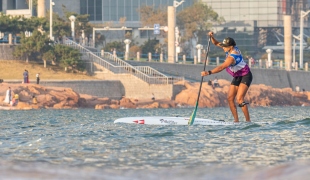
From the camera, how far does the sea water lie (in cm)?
1178

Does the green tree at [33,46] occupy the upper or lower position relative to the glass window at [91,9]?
lower

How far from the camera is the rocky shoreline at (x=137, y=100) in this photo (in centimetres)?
5425

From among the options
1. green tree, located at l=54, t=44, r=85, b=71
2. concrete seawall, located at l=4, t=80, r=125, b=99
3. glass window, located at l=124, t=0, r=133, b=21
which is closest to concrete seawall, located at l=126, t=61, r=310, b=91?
green tree, located at l=54, t=44, r=85, b=71

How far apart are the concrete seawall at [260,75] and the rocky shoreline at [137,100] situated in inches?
201

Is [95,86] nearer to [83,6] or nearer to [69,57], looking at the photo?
[69,57]

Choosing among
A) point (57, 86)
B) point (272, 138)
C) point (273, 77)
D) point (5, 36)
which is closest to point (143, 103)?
point (57, 86)

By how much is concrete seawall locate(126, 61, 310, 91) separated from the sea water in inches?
2078

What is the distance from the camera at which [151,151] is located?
14961 millimetres

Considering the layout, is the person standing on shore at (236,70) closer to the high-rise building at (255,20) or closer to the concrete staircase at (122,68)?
the concrete staircase at (122,68)

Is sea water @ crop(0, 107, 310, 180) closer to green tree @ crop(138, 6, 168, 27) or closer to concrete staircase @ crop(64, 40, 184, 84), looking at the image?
concrete staircase @ crop(64, 40, 184, 84)

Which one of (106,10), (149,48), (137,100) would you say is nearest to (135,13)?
(106,10)

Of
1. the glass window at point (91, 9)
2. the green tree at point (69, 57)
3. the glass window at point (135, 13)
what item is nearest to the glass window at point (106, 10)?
the glass window at point (91, 9)

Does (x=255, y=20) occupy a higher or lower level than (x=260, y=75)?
higher

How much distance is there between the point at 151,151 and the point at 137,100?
154 feet
